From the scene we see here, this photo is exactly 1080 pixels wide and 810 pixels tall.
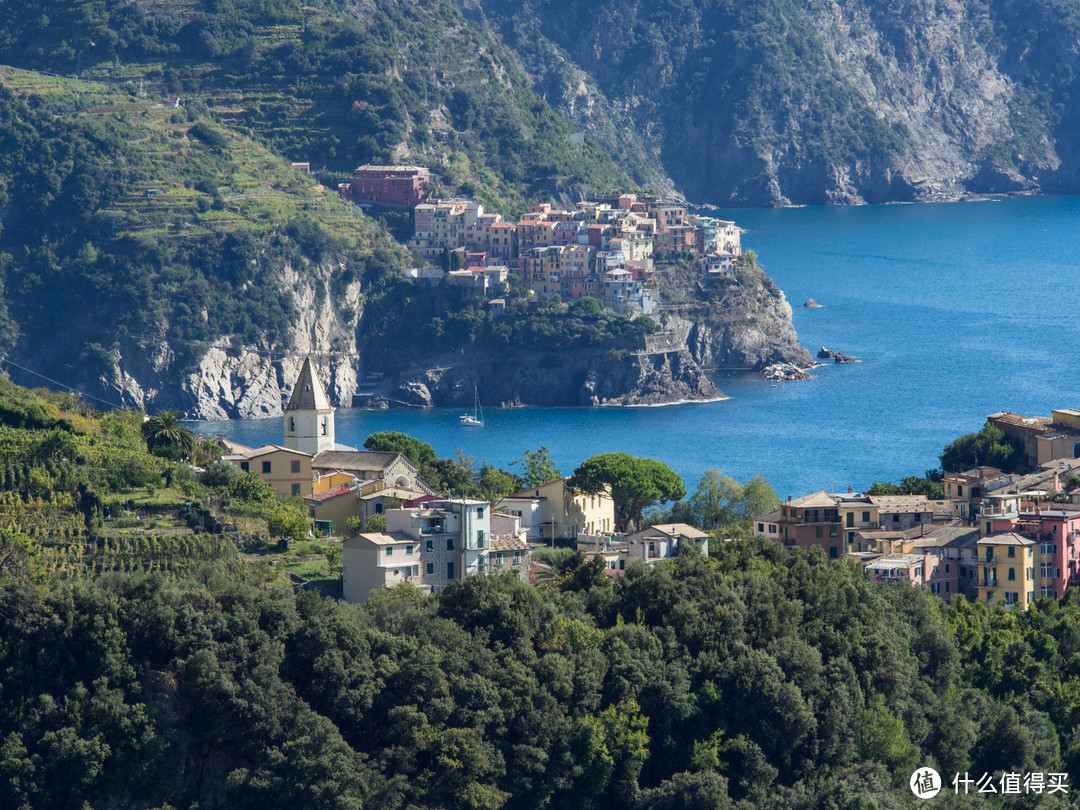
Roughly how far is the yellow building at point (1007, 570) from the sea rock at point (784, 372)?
83.4 metres

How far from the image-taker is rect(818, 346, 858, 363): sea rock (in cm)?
15388

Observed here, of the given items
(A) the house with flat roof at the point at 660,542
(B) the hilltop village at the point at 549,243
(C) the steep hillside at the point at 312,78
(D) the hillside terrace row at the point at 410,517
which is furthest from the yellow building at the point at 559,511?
(C) the steep hillside at the point at 312,78

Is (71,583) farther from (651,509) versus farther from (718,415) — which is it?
(718,415)

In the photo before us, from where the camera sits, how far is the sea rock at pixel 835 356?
6058 inches

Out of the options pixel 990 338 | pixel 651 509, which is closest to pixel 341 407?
pixel 990 338

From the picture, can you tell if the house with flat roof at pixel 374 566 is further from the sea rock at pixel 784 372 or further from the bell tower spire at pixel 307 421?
the sea rock at pixel 784 372

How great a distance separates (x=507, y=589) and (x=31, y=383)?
3911 inches

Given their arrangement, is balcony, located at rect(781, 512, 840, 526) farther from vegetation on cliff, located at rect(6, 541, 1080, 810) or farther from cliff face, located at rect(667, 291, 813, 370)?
cliff face, located at rect(667, 291, 813, 370)

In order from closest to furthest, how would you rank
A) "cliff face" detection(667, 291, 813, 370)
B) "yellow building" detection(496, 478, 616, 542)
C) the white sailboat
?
"yellow building" detection(496, 478, 616, 542), the white sailboat, "cliff face" detection(667, 291, 813, 370)

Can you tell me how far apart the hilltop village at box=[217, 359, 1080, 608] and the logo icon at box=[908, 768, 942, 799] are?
1112 cm

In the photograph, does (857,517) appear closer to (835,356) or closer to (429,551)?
(429,551)

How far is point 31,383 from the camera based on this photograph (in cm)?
14450

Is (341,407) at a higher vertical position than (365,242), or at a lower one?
lower

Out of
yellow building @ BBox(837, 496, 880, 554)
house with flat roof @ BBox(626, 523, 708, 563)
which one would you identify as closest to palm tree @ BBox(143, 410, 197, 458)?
house with flat roof @ BBox(626, 523, 708, 563)
